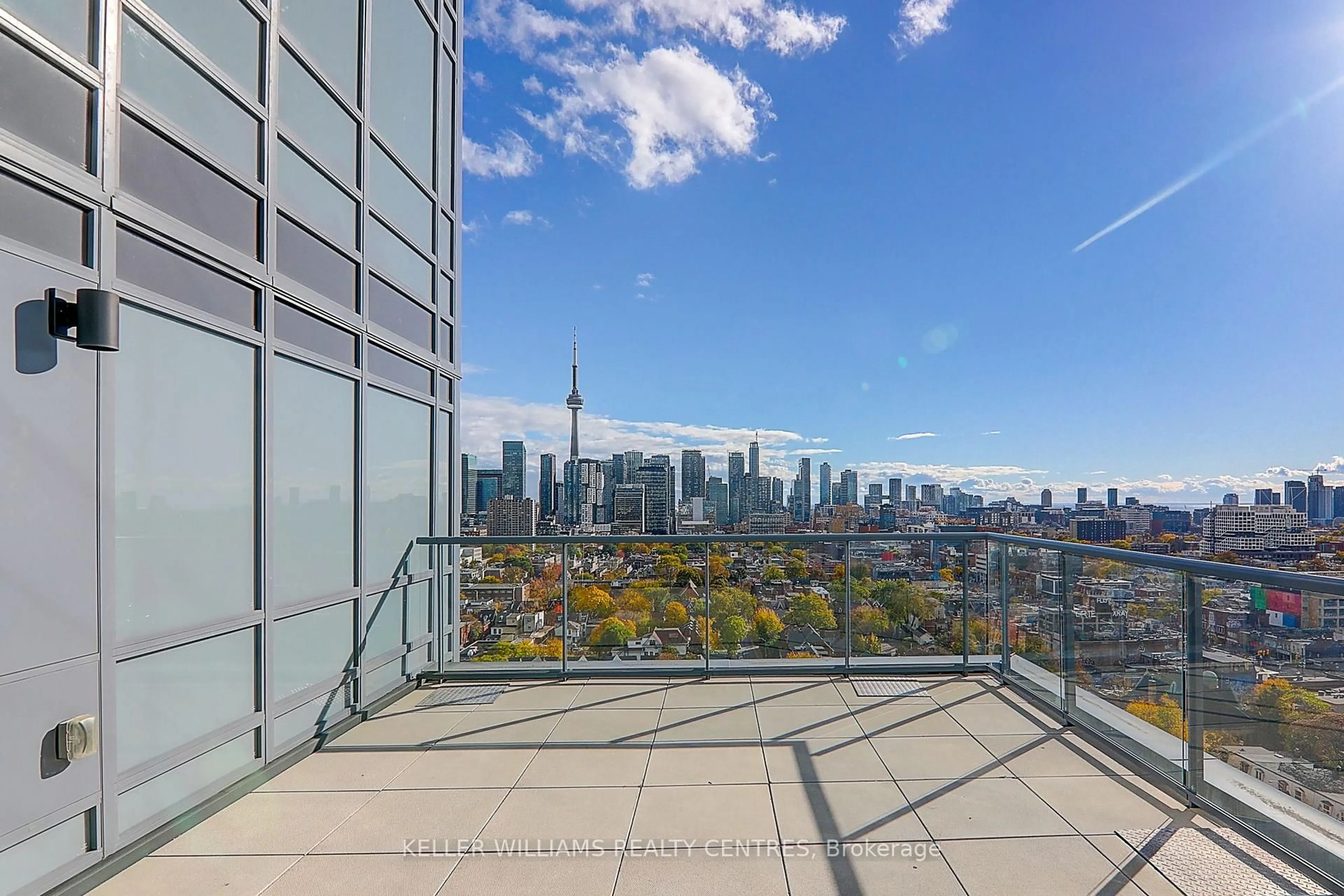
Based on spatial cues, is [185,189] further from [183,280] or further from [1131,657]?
[1131,657]

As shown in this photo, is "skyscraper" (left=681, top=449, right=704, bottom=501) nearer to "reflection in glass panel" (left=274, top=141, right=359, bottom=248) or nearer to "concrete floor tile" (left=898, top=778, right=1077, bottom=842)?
"reflection in glass panel" (left=274, top=141, right=359, bottom=248)

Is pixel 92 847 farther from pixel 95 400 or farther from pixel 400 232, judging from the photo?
pixel 400 232

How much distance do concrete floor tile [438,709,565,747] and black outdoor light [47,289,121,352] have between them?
92.1 inches

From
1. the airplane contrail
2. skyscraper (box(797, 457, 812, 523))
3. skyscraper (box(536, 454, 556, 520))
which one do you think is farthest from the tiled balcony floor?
skyscraper (box(797, 457, 812, 523))

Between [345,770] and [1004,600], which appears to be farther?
[1004,600]

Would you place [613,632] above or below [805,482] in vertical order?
below

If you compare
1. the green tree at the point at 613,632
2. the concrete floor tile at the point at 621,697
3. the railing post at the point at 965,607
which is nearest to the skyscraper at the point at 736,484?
the green tree at the point at 613,632

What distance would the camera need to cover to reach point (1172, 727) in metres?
2.59

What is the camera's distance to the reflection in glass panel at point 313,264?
2.97 meters

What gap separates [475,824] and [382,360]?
106 inches

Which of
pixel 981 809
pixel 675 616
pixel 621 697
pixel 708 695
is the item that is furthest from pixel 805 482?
pixel 981 809

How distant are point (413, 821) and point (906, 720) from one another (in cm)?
254

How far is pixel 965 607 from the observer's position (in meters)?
4.42

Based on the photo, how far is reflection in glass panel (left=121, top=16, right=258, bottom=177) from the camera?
7.16 feet
